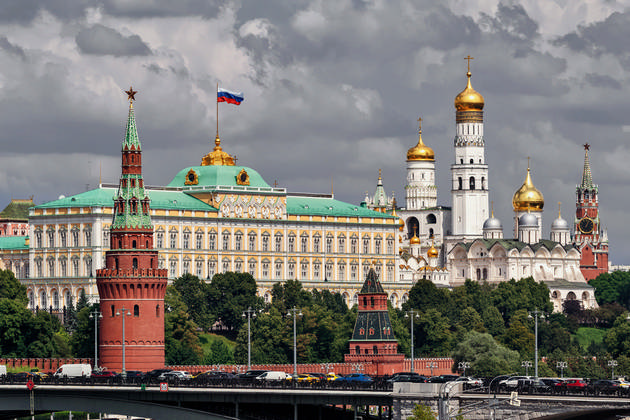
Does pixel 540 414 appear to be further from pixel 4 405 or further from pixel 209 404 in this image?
pixel 4 405

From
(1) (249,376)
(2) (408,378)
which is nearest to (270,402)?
(1) (249,376)

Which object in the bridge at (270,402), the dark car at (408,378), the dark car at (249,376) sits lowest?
the bridge at (270,402)

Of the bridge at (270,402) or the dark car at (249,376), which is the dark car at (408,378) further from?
the dark car at (249,376)

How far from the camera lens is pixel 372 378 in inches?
6831

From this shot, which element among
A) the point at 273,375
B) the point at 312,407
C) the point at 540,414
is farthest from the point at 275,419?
the point at 540,414

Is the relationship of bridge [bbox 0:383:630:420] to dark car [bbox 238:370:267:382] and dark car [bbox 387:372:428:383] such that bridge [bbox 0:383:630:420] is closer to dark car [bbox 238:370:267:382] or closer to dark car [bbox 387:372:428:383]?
dark car [bbox 238:370:267:382]

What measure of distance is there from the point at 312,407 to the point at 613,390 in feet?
89.3

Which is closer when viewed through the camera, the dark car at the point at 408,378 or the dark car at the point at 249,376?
the dark car at the point at 408,378

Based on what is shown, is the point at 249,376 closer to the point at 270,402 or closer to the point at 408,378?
the point at 408,378

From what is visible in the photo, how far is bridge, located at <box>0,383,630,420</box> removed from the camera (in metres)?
135

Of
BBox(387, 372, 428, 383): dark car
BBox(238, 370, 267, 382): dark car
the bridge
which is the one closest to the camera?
the bridge

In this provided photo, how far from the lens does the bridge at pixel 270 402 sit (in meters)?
135

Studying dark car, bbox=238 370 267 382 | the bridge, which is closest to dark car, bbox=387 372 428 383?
the bridge

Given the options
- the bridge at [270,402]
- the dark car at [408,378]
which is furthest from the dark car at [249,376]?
the dark car at [408,378]
